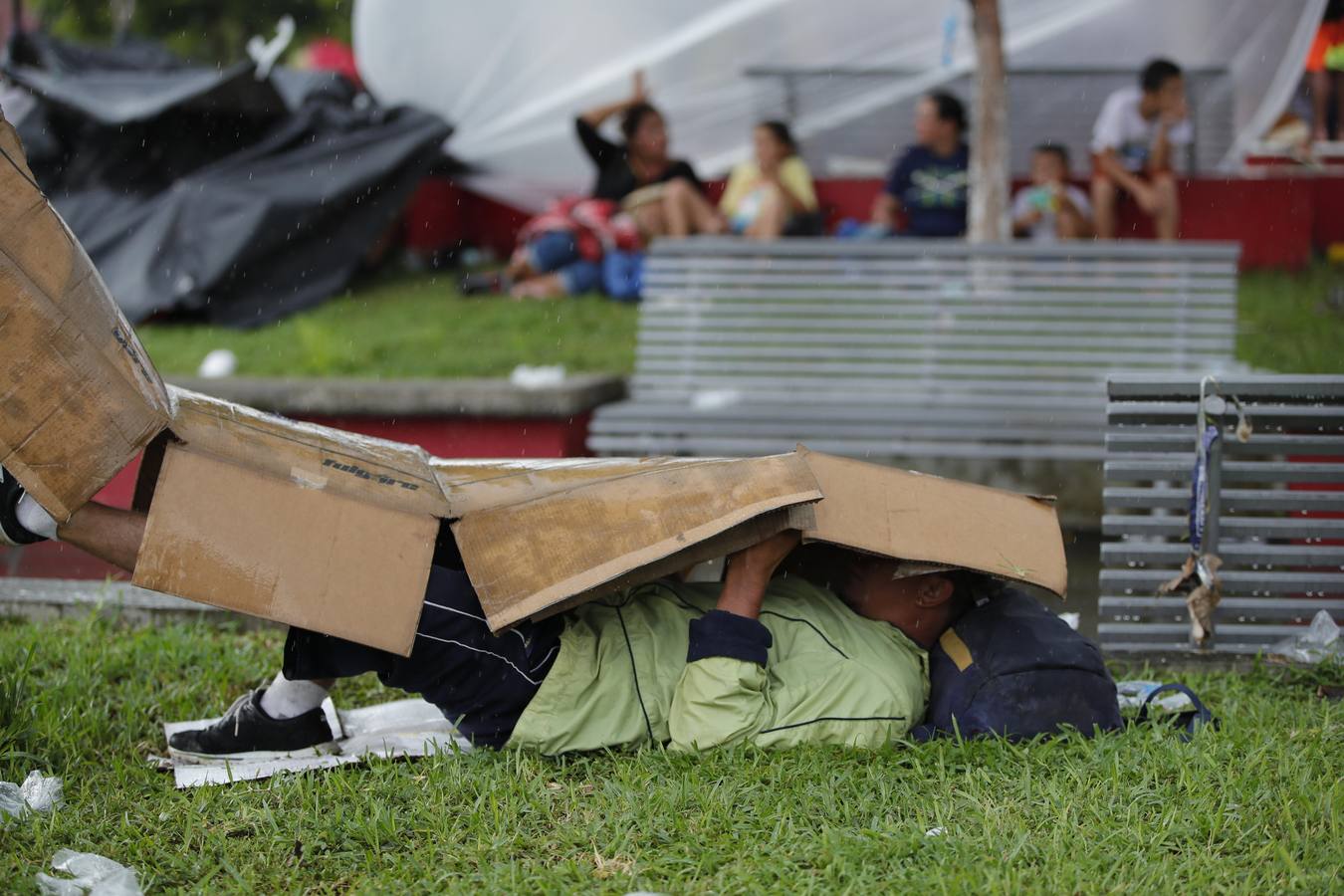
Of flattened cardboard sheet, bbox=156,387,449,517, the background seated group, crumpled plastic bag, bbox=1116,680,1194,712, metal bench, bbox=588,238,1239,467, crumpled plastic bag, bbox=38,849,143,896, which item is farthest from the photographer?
the background seated group

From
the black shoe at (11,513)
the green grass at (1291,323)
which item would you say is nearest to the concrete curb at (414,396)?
the black shoe at (11,513)

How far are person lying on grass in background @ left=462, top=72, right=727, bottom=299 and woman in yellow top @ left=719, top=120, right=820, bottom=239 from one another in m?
0.17

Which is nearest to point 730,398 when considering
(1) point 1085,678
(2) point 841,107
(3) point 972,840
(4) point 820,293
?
(4) point 820,293

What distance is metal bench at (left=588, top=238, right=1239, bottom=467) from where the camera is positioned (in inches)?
229

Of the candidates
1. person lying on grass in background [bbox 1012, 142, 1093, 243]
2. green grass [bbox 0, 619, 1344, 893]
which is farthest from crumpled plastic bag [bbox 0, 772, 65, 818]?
person lying on grass in background [bbox 1012, 142, 1093, 243]

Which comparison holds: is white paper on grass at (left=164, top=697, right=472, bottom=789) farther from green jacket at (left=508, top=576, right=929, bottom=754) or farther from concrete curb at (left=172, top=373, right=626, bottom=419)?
concrete curb at (left=172, top=373, right=626, bottom=419)

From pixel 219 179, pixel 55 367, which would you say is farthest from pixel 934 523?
pixel 219 179

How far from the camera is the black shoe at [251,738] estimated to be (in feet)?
10.7

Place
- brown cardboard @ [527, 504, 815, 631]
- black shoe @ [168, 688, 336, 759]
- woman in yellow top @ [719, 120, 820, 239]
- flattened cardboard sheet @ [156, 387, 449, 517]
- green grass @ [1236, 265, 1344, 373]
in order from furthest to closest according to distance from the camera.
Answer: woman in yellow top @ [719, 120, 820, 239] < green grass @ [1236, 265, 1344, 373] < black shoe @ [168, 688, 336, 759] < brown cardboard @ [527, 504, 815, 631] < flattened cardboard sheet @ [156, 387, 449, 517]

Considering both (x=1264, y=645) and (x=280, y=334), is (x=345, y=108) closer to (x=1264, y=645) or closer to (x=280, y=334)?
(x=280, y=334)

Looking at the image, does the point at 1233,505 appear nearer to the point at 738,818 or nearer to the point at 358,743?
the point at 738,818

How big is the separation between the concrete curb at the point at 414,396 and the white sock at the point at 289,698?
268 cm

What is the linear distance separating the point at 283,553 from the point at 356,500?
0.62 ft

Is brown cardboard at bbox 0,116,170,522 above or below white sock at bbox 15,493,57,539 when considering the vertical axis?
above
